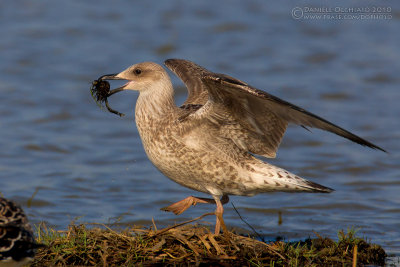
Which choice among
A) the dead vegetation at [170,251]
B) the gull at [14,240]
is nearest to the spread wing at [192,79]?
the dead vegetation at [170,251]

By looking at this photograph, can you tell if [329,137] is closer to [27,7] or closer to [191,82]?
[191,82]

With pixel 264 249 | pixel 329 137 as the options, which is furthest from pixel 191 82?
pixel 329 137

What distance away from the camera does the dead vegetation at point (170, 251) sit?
5.80 metres

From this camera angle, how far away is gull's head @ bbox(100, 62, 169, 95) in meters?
7.14

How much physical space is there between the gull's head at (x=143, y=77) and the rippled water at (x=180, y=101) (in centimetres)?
157

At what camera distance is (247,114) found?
679cm

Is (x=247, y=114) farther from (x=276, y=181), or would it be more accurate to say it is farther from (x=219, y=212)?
(x=219, y=212)

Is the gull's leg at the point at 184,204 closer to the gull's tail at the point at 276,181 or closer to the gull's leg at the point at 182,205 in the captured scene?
the gull's leg at the point at 182,205

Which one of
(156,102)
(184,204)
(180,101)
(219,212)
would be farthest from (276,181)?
(180,101)

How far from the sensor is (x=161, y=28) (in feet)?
52.2

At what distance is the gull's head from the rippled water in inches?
61.7

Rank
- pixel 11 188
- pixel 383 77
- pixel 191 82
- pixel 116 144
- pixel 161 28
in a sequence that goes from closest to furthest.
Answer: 1. pixel 191 82
2. pixel 11 188
3. pixel 116 144
4. pixel 383 77
5. pixel 161 28

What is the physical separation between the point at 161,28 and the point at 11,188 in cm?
772

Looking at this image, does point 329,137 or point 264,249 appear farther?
point 329,137
